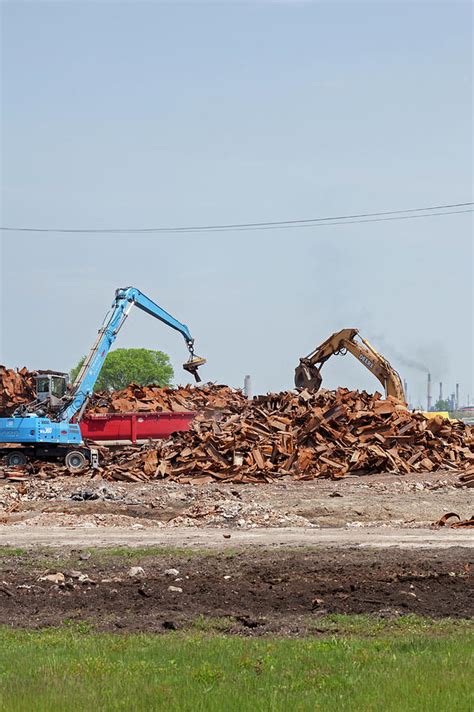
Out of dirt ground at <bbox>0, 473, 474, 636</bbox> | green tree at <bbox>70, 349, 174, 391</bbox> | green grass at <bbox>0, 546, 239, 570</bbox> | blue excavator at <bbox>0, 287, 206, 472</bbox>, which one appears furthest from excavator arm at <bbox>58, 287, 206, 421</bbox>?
green tree at <bbox>70, 349, 174, 391</bbox>

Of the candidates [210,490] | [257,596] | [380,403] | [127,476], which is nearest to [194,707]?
[257,596]

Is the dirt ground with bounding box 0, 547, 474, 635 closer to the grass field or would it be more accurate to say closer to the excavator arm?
the grass field

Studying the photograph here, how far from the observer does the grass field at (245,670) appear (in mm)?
8969

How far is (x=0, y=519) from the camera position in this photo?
87.2ft

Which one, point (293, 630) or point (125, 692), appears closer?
point (125, 692)

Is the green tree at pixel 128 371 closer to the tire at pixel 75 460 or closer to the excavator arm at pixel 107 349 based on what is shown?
the excavator arm at pixel 107 349

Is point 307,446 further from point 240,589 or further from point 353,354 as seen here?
point 240,589

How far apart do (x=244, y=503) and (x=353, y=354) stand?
58.8ft

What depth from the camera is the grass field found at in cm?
897

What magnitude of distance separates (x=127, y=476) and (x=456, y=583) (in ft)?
67.1

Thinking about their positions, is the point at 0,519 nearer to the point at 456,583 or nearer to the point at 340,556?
the point at 340,556

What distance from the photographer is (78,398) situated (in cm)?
3928

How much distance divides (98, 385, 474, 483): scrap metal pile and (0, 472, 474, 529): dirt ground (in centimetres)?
95

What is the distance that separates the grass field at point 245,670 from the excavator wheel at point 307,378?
32.6m
